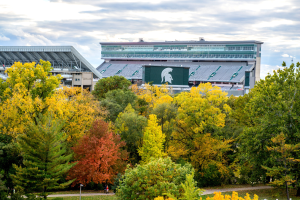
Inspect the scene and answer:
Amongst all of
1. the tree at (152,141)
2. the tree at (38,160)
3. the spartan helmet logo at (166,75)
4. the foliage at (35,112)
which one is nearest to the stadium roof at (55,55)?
the spartan helmet logo at (166,75)

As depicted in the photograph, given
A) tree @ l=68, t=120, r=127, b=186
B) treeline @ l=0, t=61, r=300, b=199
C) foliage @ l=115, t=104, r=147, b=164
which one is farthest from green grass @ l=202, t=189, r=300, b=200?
foliage @ l=115, t=104, r=147, b=164

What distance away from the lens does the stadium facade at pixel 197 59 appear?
115812mm

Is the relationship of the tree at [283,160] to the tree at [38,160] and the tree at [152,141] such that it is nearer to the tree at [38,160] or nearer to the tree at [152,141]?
the tree at [152,141]

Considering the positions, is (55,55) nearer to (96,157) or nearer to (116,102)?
(116,102)

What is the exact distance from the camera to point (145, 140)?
3816cm

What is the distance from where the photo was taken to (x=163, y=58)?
13025cm

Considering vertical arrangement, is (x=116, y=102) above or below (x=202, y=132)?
above

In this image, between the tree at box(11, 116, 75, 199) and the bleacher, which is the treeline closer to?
the tree at box(11, 116, 75, 199)

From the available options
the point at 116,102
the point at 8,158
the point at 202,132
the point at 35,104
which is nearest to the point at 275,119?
the point at 202,132

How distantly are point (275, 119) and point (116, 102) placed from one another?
82.6ft

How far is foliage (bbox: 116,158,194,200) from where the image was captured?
21.6 m

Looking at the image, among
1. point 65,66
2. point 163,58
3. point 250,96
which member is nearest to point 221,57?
point 163,58

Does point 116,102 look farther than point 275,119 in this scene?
Yes

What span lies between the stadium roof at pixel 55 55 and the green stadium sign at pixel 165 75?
11218 millimetres
